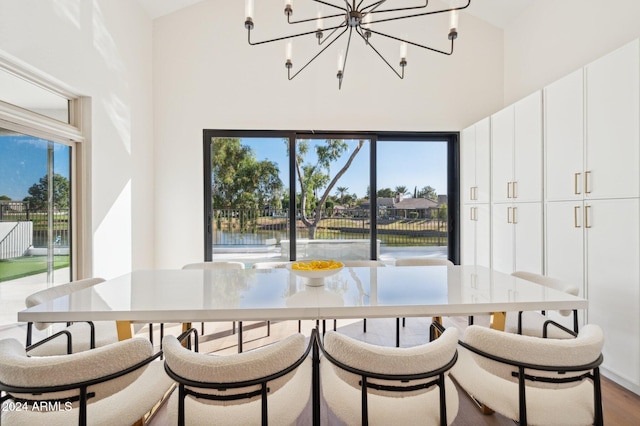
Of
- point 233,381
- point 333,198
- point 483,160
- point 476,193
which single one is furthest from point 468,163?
point 233,381

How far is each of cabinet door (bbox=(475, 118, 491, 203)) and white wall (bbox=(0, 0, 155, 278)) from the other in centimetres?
378

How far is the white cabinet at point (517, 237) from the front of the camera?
2.72 meters

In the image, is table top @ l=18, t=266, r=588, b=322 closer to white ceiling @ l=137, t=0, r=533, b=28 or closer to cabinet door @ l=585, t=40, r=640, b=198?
cabinet door @ l=585, t=40, r=640, b=198

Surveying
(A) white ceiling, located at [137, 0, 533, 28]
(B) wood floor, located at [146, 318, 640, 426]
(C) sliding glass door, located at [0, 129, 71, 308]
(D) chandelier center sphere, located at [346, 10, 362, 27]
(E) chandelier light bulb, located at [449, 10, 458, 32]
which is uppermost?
(A) white ceiling, located at [137, 0, 533, 28]

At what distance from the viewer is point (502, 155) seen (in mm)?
3150

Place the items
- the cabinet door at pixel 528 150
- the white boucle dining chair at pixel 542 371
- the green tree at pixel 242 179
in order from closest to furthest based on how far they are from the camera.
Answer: the white boucle dining chair at pixel 542 371 < the cabinet door at pixel 528 150 < the green tree at pixel 242 179

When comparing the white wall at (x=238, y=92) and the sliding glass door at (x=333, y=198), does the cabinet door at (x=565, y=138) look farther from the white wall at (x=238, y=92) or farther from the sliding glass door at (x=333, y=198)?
the sliding glass door at (x=333, y=198)

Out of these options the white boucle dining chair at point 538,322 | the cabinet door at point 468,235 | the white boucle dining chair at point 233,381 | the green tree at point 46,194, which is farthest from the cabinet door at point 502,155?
the green tree at point 46,194

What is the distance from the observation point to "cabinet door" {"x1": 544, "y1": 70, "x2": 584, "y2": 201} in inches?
90.7

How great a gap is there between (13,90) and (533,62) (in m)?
4.68

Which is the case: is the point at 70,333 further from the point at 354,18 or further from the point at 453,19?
the point at 453,19

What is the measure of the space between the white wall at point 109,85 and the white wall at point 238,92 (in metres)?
0.20

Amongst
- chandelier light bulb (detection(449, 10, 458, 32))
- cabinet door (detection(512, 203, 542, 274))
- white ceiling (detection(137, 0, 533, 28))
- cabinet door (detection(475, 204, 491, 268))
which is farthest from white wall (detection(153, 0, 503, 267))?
chandelier light bulb (detection(449, 10, 458, 32))

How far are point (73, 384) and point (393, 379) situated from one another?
3.28 ft
